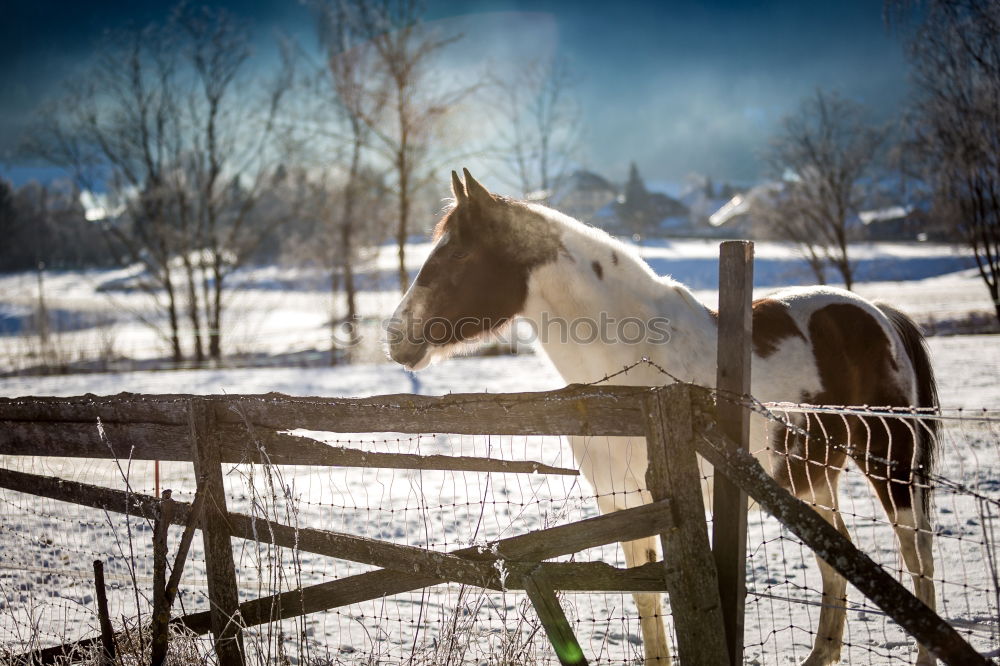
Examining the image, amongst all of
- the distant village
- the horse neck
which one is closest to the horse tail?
the horse neck

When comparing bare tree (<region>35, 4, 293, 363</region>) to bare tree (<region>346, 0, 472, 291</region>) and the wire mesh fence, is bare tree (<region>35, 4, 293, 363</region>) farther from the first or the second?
the wire mesh fence

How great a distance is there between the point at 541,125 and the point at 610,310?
63.8ft

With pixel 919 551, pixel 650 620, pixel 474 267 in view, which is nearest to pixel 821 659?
pixel 919 551

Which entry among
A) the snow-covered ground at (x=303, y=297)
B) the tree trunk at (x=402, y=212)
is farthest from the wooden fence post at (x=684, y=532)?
the tree trunk at (x=402, y=212)

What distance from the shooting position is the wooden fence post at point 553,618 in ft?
7.21

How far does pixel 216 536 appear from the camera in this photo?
8.53 feet

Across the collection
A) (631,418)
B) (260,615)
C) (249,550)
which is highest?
(631,418)

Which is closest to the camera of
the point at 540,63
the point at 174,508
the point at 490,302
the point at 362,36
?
the point at 174,508

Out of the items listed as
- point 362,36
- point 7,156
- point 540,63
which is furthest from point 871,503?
point 7,156

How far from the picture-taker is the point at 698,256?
44750 mm

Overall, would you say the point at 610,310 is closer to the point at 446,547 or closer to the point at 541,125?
the point at 446,547

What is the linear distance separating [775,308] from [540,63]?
64.4 feet

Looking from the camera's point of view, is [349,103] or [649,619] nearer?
[649,619]

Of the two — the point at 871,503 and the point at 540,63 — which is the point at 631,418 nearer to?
the point at 871,503
